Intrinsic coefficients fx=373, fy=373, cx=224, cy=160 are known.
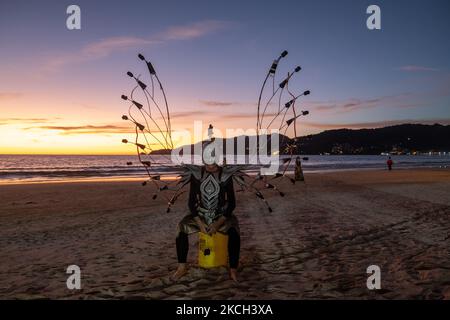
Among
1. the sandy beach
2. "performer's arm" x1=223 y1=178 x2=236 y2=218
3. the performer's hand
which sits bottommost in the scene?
the sandy beach

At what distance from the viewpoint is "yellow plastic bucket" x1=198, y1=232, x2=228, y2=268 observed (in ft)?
19.3

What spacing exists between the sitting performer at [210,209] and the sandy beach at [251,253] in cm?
50

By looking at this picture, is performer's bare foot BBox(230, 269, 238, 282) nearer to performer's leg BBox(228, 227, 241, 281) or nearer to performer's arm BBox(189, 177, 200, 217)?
performer's leg BBox(228, 227, 241, 281)

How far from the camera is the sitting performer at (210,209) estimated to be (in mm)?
5773

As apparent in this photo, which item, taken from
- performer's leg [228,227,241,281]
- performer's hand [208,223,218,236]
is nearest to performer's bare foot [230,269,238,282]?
performer's leg [228,227,241,281]

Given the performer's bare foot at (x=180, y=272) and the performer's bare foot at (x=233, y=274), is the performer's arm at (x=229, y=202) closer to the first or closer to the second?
the performer's bare foot at (x=233, y=274)

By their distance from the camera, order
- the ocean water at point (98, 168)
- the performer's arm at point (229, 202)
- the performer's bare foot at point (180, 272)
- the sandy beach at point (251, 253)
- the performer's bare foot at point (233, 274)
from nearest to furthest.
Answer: the sandy beach at point (251, 253) → the performer's bare foot at point (233, 274) → the performer's bare foot at point (180, 272) → the performer's arm at point (229, 202) → the ocean water at point (98, 168)

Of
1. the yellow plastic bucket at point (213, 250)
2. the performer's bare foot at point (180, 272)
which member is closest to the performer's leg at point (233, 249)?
the yellow plastic bucket at point (213, 250)

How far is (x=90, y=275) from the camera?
6066mm

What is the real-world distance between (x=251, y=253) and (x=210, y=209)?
2.04m

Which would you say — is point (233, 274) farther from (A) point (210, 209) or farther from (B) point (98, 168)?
(B) point (98, 168)

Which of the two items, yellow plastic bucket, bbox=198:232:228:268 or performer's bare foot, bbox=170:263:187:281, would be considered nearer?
performer's bare foot, bbox=170:263:187:281

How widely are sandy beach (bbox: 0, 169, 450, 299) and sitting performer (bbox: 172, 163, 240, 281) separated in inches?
19.5
